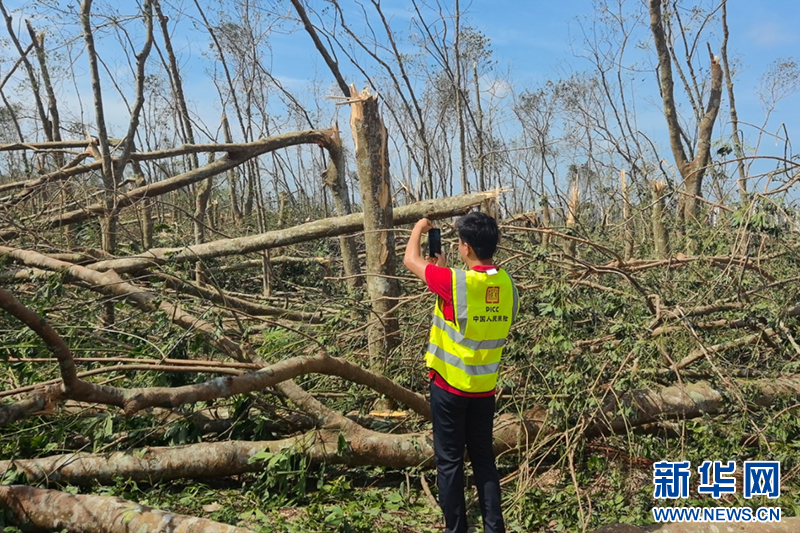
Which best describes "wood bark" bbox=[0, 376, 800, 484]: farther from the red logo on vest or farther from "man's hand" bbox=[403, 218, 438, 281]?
"man's hand" bbox=[403, 218, 438, 281]

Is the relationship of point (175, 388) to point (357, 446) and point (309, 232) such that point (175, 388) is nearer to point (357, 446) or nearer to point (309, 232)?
point (357, 446)

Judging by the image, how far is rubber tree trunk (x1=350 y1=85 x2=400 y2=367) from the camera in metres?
4.44

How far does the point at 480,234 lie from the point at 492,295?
28 centimetres

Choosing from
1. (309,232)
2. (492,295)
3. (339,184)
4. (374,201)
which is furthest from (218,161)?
(492,295)

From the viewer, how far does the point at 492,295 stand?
2.74 metres

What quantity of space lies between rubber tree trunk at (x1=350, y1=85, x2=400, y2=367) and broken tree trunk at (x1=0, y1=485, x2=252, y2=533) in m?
2.00

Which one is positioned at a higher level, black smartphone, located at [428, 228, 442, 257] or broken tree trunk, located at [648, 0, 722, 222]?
broken tree trunk, located at [648, 0, 722, 222]

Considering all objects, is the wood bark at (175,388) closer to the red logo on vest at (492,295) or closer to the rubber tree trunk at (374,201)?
the rubber tree trunk at (374,201)

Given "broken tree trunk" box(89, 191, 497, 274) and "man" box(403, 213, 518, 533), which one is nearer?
"man" box(403, 213, 518, 533)

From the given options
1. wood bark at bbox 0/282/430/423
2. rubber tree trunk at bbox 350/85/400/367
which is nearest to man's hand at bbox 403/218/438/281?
wood bark at bbox 0/282/430/423

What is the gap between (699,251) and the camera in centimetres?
432

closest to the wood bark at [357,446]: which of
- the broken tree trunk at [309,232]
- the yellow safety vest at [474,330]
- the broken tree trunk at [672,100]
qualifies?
the yellow safety vest at [474,330]

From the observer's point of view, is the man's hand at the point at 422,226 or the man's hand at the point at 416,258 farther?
the man's hand at the point at 422,226

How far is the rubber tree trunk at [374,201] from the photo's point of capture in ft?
14.6
